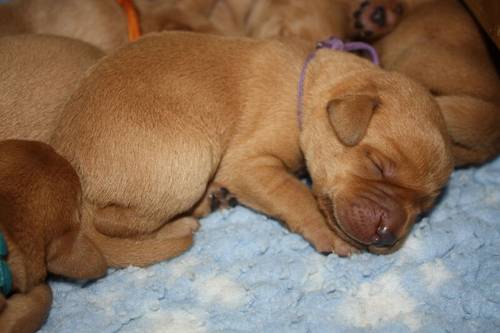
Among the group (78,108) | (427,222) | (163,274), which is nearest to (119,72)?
(78,108)

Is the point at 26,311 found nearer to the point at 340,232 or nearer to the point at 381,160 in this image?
the point at 340,232

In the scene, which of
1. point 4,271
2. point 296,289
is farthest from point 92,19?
point 296,289

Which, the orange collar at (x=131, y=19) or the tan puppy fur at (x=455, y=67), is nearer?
the tan puppy fur at (x=455, y=67)

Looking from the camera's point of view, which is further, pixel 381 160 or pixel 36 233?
pixel 381 160

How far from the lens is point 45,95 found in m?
3.60

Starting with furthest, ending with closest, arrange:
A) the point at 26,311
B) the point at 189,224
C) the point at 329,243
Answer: the point at 189,224 → the point at 329,243 → the point at 26,311

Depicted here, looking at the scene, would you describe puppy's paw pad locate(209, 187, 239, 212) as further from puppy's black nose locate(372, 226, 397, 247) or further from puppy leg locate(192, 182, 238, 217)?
puppy's black nose locate(372, 226, 397, 247)

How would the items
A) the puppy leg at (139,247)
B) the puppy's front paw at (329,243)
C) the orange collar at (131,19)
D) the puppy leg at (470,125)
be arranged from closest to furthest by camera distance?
the puppy leg at (139,247)
the puppy's front paw at (329,243)
the puppy leg at (470,125)
the orange collar at (131,19)

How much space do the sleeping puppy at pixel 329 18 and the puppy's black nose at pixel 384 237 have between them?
206 cm

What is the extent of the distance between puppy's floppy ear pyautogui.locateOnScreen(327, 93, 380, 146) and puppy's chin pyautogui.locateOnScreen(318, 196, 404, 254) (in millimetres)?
408

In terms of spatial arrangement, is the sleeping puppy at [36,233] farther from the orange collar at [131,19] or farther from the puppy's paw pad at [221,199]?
the orange collar at [131,19]

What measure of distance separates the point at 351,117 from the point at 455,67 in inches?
60.4

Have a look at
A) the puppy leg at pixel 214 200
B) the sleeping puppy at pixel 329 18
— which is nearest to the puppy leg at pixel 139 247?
the puppy leg at pixel 214 200

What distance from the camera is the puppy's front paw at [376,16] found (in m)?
4.63
